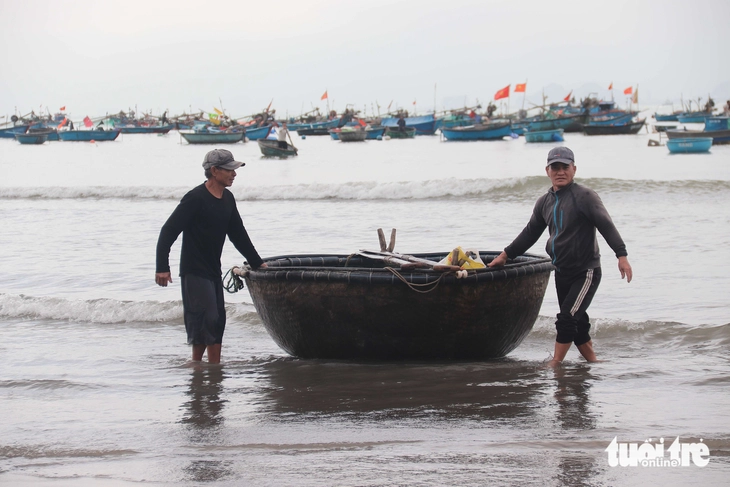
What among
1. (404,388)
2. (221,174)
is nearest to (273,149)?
(221,174)

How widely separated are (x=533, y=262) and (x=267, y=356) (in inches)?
79.0

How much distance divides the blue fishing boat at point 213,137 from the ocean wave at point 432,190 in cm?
3857

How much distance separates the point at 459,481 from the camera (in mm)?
2982

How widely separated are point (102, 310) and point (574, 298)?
4.26m

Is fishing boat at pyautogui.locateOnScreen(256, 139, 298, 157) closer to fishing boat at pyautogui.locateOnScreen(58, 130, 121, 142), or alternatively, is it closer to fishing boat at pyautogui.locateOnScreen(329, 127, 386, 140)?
fishing boat at pyautogui.locateOnScreen(329, 127, 386, 140)

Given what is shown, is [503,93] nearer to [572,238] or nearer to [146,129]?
[146,129]

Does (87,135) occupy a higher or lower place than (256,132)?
higher

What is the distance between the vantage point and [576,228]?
464 cm

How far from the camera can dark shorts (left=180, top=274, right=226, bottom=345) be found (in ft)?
15.9

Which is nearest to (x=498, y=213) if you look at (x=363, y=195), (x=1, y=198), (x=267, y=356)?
(x=363, y=195)

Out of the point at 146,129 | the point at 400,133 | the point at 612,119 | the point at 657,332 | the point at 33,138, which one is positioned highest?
the point at 146,129

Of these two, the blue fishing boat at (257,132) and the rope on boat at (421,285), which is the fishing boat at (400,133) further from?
the rope on boat at (421,285)

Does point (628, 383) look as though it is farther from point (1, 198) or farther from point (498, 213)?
point (1, 198)

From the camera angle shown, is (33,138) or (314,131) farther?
(314,131)
